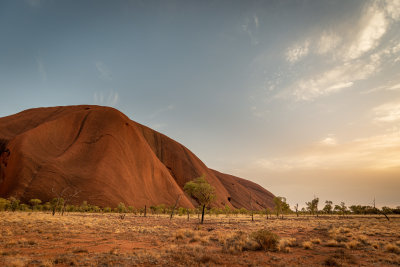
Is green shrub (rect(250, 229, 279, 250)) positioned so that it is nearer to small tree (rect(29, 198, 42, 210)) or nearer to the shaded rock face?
the shaded rock face

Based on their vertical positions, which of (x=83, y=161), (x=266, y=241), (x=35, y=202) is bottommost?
(x=35, y=202)

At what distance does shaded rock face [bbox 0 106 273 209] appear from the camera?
56.8 m

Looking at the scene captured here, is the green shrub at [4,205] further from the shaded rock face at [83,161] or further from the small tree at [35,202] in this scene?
the shaded rock face at [83,161]

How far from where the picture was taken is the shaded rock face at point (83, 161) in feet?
186

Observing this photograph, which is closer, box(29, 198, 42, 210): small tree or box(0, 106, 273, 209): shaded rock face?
box(29, 198, 42, 210): small tree

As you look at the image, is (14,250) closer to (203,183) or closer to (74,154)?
(203,183)

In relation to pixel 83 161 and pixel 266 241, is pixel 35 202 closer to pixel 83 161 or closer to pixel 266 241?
pixel 83 161

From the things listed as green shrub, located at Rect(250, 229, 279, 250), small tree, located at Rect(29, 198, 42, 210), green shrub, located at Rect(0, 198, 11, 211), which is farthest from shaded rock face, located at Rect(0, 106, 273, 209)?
green shrub, located at Rect(250, 229, 279, 250)

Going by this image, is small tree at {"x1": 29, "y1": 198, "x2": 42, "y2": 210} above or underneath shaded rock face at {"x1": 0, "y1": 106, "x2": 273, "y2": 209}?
underneath

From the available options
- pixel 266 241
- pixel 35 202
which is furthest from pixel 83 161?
pixel 266 241

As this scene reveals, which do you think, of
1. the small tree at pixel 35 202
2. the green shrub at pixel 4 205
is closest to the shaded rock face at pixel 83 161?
the small tree at pixel 35 202

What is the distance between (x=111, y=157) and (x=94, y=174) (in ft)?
32.2

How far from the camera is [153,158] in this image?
84812 mm

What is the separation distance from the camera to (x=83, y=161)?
66.4 meters
